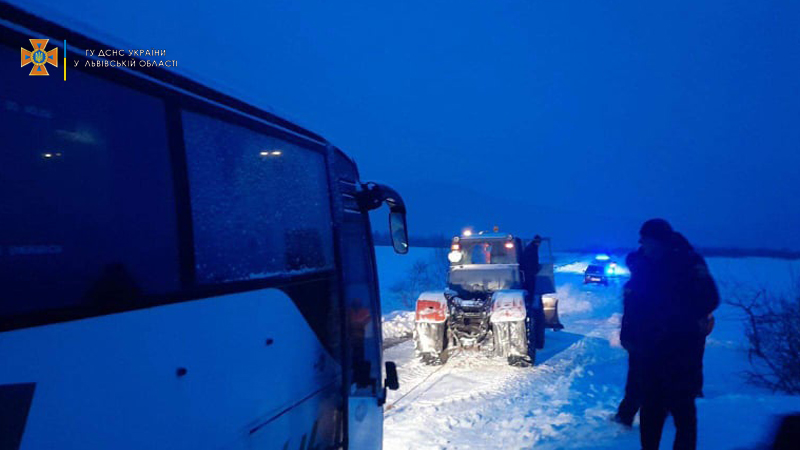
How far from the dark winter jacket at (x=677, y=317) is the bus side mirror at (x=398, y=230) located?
198 cm

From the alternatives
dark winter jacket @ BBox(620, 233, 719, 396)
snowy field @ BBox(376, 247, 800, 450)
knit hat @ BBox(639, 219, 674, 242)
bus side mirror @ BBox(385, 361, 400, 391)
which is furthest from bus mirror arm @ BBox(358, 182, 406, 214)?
snowy field @ BBox(376, 247, 800, 450)

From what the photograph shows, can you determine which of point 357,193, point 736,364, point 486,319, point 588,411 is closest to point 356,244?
point 357,193

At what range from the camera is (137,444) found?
5.56 ft

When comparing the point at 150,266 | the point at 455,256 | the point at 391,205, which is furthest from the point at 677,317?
the point at 455,256

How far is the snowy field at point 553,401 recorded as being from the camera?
5.23 meters

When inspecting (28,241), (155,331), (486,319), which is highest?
(28,241)

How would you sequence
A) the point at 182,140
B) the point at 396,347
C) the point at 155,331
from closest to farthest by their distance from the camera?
the point at 155,331 < the point at 182,140 < the point at 396,347

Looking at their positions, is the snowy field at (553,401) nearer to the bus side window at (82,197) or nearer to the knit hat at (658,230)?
the knit hat at (658,230)

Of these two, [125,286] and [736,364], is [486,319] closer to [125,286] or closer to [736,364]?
[736,364]

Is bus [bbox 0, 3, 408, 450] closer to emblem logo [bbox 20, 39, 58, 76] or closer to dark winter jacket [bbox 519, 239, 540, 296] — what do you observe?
emblem logo [bbox 20, 39, 58, 76]

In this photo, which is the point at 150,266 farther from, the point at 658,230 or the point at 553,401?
the point at 553,401

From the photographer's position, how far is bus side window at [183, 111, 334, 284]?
2.22 metres

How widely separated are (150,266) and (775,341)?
10585 millimetres

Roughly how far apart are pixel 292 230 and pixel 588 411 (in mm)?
5270
